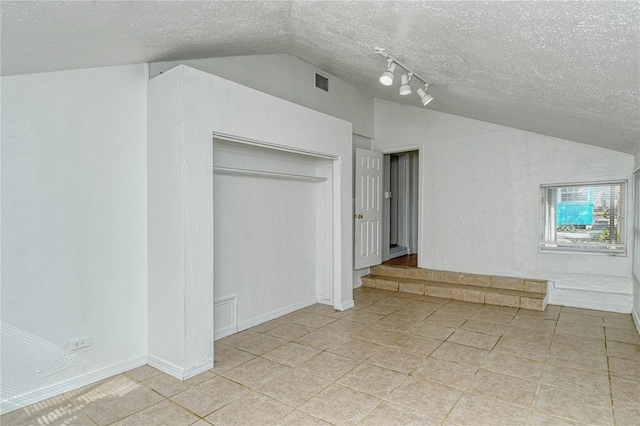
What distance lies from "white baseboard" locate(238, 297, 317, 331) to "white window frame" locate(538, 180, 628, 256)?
3.19 m

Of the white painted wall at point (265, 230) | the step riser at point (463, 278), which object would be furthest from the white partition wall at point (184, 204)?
the step riser at point (463, 278)

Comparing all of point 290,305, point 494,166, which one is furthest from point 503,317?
point 290,305

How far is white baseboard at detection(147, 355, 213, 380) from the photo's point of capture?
2707mm

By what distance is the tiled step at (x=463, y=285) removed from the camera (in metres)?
4.59

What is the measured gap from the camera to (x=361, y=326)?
→ 3.88 metres

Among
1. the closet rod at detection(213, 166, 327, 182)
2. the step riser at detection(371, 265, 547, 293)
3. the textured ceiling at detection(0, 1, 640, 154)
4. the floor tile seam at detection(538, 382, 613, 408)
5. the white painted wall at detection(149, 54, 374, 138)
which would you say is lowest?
the floor tile seam at detection(538, 382, 613, 408)

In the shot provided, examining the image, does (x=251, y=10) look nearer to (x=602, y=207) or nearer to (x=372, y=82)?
(x=372, y=82)

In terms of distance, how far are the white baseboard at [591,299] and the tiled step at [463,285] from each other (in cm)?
21

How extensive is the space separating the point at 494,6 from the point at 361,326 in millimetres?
3083

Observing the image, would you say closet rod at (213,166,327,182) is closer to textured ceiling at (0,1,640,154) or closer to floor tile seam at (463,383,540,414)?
textured ceiling at (0,1,640,154)

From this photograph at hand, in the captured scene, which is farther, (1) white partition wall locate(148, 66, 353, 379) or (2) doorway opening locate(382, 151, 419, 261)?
(2) doorway opening locate(382, 151, 419, 261)

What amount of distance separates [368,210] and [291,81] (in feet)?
7.47

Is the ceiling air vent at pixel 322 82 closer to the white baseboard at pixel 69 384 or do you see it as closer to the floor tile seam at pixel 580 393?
the white baseboard at pixel 69 384

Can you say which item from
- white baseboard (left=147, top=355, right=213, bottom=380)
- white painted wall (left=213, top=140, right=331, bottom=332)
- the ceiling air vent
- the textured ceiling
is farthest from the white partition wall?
the ceiling air vent
